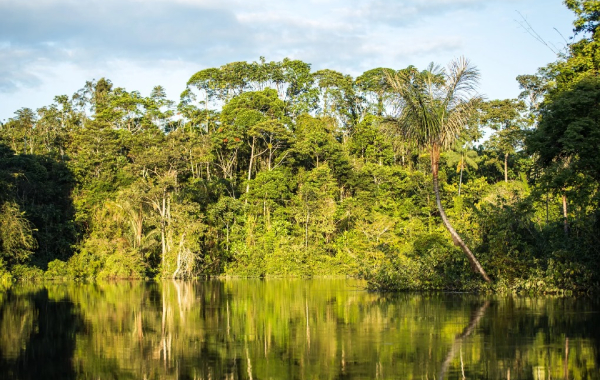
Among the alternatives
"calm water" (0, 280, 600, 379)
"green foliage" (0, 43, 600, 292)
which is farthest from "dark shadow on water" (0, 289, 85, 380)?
"green foliage" (0, 43, 600, 292)

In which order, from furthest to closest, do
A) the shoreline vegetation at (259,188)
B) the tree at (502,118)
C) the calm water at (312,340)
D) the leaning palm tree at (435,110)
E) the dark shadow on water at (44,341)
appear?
the tree at (502,118), the shoreline vegetation at (259,188), the leaning palm tree at (435,110), the dark shadow on water at (44,341), the calm water at (312,340)

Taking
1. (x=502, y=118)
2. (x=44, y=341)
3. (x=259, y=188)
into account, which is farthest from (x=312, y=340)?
(x=502, y=118)

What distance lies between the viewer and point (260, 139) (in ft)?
174

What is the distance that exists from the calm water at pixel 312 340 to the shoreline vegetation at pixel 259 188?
736 centimetres

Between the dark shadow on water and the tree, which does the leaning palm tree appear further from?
the tree

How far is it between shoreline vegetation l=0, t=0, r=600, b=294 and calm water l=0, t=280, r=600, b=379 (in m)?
7.36

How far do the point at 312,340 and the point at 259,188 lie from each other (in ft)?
122

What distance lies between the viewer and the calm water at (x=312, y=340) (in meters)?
9.62

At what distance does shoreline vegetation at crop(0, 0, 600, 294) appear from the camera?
115 feet

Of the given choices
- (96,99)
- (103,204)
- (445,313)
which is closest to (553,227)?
(445,313)

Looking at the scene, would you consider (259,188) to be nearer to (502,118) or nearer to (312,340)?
(502,118)

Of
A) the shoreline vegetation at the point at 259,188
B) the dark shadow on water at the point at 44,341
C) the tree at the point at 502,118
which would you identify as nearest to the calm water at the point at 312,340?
the dark shadow on water at the point at 44,341

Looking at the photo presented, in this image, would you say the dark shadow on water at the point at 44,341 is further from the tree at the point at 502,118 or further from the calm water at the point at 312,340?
the tree at the point at 502,118

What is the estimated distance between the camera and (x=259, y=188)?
162 feet
